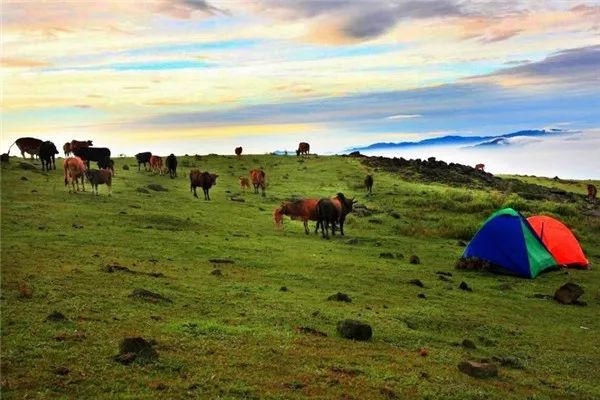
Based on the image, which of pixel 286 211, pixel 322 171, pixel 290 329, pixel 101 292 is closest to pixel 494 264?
pixel 286 211

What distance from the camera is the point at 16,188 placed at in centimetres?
3250

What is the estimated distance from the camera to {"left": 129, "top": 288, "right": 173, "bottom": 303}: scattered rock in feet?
44.6

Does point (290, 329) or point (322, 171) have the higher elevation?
point (322, 171)

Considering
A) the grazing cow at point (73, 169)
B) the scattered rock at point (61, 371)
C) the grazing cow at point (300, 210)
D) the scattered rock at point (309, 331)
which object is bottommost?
the scattered rock at point (309, 331)

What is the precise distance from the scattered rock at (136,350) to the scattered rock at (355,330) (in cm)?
445

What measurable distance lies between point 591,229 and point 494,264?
16.1 meters

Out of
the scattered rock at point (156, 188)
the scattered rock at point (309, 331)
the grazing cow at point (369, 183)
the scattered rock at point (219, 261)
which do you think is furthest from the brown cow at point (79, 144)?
the scattered rock at point (309, 331)

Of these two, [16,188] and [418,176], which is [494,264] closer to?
[16,188]

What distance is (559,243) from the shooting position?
26.2 metres

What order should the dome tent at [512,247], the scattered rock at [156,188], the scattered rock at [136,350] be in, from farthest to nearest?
the scattered rock at [156,188]
the dome tent at [512,247]
the scattered rock at [136,350]

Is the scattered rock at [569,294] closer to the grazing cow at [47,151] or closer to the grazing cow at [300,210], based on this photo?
the grazing cow at [300,210]

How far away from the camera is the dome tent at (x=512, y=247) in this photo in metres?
23.8

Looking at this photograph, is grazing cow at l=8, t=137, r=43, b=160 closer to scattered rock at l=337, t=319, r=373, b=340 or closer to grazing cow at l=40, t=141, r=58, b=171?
grazing cow at l=40, t=141, r=58, b=171

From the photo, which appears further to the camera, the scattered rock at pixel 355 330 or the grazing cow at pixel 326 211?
the grazing cow at pixel 326 211
